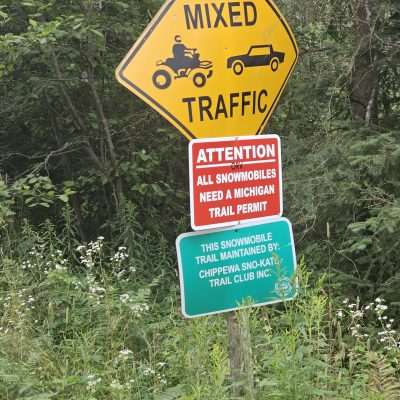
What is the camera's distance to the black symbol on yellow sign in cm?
256

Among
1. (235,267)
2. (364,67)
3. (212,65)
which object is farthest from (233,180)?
(364,67)

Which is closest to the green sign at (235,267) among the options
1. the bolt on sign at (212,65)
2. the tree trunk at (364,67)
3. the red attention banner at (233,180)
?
the red attention banner at (233,180)

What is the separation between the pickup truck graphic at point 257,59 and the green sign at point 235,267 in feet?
2.51

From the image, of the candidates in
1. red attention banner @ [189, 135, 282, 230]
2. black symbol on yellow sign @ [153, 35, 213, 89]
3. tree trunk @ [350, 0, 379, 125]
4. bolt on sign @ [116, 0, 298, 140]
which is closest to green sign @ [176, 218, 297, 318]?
red attention banner @ [189, 135, 282, 230]

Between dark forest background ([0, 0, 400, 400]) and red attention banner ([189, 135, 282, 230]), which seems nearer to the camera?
red attention banner ([189, 135, 282, 230])

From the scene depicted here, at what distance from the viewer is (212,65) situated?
2.69 metres

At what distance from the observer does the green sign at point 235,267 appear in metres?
2.57

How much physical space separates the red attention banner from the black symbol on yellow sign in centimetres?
30

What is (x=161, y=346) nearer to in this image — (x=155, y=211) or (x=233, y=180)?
(x=233, y=180)

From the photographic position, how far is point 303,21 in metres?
5.36

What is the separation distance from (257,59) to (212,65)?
271 mm

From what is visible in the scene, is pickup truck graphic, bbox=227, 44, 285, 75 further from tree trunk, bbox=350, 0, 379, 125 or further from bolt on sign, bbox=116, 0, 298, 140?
tree trunk, bbox=350, 0, 379, 125

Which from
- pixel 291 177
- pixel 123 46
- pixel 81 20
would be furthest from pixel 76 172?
pixel 291 177

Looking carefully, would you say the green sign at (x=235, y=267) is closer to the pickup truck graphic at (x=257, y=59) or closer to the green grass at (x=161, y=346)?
the green grass at (x=161, y=346)
